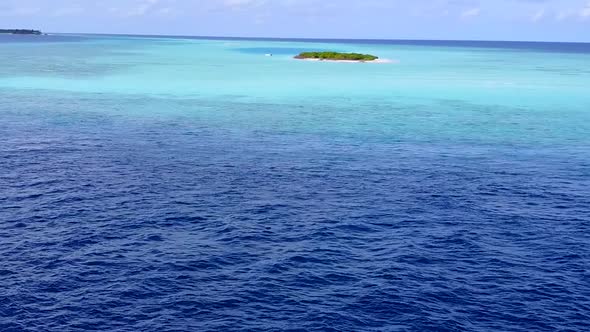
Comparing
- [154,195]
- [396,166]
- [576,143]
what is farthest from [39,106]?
[576,143]

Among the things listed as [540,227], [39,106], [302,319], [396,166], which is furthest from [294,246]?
[39,106]

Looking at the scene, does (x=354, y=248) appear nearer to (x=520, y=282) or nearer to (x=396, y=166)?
(x=520, y=282)

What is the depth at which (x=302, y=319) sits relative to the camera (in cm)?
3600

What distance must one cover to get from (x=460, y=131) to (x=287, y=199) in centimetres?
4365

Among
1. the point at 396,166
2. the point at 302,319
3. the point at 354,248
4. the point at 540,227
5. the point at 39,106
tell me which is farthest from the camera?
the point at 39,106

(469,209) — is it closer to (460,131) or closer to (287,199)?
(287,199)

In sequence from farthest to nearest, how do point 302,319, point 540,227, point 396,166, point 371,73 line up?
1. point 371,73
2. point 396,166
3. point 540,227
4. point 302,319

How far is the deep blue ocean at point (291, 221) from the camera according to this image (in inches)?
1464

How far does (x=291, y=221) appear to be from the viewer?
52.2m

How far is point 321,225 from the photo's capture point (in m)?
51.3

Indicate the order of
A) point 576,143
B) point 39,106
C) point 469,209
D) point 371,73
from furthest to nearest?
point 371,73 → point 39,106 → point 576,143 → point 469,209

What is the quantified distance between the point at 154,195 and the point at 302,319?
2654 cm

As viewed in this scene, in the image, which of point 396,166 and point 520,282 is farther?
point 396,166

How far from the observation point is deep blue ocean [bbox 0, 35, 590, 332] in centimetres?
3719
